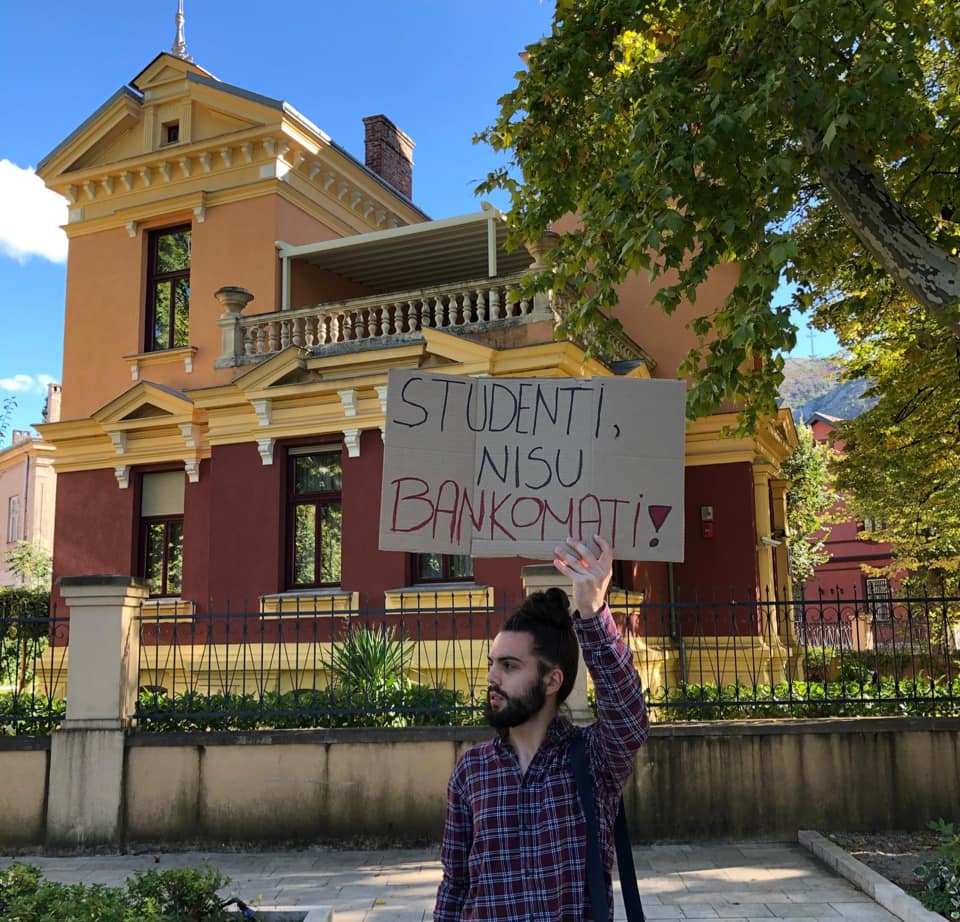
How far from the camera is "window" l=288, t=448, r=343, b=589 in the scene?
16.1 m

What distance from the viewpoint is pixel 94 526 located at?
61.0 ft

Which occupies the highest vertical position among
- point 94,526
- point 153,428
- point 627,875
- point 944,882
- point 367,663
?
point 153,428

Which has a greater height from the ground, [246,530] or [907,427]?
[907,427]

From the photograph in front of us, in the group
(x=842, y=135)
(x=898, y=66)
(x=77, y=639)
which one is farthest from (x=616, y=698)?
(x=77, y=639)

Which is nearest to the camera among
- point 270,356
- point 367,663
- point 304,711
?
point 304,711

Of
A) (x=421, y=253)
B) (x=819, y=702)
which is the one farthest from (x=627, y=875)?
(x=421, y=253)

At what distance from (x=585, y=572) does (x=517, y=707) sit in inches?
16.6

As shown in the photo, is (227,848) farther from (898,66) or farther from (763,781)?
(898,66)

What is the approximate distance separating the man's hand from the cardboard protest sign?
40 cm

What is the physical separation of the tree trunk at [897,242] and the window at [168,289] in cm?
1383

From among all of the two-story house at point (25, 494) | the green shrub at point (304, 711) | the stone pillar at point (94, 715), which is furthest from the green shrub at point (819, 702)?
the two-story house at point (25, 494)

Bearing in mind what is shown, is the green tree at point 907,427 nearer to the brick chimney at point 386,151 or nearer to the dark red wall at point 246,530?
the dark red wall at point 246,530

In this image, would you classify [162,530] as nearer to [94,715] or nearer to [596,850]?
[94,715]

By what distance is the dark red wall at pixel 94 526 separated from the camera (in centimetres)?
1825
